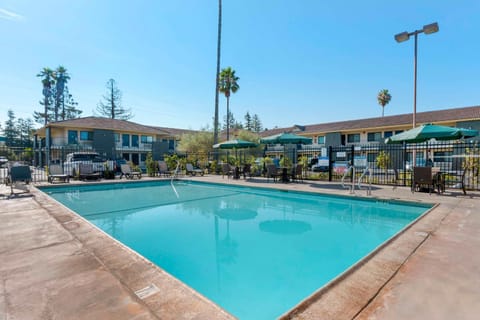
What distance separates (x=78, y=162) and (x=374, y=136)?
90.6 ft

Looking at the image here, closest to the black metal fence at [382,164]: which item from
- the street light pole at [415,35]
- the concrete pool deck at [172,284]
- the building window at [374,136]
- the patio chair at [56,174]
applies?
the patio chair at [56,174]

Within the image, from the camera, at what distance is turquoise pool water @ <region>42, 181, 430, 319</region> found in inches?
116

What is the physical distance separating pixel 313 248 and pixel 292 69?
13.8 meters

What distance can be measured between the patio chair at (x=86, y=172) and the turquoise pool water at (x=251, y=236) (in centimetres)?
344

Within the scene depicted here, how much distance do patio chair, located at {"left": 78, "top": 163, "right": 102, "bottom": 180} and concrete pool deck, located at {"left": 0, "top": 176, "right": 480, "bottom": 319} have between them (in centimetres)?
937

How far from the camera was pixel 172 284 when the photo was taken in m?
2.17

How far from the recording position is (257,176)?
13.9m

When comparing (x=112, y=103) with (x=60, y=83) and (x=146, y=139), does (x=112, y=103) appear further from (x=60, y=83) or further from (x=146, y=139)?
(x=146, y=139)

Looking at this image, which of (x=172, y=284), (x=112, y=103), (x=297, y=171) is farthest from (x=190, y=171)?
(x=112, y=103)

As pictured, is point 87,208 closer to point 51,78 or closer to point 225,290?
point 225,290

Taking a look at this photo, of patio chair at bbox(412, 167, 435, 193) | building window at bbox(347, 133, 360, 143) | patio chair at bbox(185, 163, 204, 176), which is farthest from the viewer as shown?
building window at bbox(347, 133, 360, 143)

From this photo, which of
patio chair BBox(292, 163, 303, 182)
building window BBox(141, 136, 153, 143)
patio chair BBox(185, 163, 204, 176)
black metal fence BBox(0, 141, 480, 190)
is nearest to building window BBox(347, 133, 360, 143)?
black metal fence BBox(0, 141, 480, 190)

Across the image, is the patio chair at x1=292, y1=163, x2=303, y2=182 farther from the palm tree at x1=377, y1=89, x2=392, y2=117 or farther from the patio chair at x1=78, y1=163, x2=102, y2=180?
the palm tree at x1=377, y1=89, x2=392, y2=117

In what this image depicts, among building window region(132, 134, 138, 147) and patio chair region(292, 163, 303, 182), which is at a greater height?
building window region(132, 134, 138, 147)
